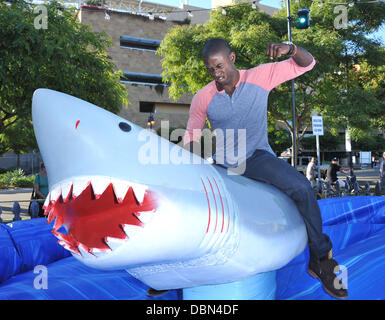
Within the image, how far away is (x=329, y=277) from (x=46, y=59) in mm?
7458

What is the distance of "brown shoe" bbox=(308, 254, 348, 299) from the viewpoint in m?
1.82

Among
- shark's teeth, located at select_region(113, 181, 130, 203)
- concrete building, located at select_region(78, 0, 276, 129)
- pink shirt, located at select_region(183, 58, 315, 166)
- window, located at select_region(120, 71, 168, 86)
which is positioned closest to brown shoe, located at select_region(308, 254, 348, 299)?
pink shirt, located at select_region(183, 58, 315, 166)

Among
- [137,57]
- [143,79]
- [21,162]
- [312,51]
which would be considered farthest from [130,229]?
[21,162]

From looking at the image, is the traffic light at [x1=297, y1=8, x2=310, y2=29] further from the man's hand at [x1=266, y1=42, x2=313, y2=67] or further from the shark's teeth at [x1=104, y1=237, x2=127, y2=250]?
the shark's teeth at [x1=104, y1=237, x2=127, y2=250]

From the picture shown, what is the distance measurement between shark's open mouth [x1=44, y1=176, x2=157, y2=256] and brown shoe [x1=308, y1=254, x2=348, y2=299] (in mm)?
1078

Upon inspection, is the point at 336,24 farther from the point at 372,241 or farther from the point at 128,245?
the point at 128,245

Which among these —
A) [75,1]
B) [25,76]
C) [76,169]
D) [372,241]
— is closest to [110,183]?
[76,169]

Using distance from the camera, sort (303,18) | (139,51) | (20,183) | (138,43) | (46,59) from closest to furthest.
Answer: (46,59) < (303,18) < (20,183) < (139,51) < (138,43)

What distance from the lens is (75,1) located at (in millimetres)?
40875

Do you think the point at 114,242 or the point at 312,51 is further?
the point at 312,51

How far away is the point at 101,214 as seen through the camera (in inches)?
49.3

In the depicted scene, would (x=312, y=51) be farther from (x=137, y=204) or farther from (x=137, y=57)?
(x=137, y=57)

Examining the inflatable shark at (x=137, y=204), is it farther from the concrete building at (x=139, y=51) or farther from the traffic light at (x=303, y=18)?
the concrete building at (x=139, y=51)

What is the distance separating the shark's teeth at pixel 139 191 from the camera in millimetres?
1249
